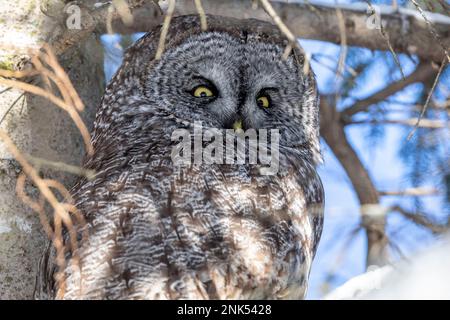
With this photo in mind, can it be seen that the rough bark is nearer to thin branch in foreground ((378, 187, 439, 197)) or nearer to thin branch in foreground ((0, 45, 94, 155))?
thin branch in foreground ((0, 45, 94, 155))

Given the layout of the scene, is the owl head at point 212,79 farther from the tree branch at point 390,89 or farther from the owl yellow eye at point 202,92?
the tree branch at point 390,89

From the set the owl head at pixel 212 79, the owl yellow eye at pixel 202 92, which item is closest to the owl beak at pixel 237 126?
the owl head at pixel 212 79

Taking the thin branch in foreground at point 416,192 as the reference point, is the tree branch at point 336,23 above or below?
above

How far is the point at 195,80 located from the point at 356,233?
131cm

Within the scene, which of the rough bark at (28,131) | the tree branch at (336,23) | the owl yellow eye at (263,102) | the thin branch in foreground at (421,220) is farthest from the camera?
the tree branch at (336,23)

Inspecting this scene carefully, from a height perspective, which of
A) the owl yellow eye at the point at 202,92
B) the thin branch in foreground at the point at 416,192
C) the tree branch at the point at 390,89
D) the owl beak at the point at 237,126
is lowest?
the thin branch in foreground at the point at 416,192

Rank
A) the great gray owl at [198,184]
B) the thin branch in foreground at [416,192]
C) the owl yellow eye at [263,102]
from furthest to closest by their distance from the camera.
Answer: the owl yellow eye at [263,102] < the thin branch in foreground at [416,192] < the great gray owl at [198,184]

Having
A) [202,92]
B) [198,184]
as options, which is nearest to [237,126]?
[202,92]

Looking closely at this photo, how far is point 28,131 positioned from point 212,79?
928 mm

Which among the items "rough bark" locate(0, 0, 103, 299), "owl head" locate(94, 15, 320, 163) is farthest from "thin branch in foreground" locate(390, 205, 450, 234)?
"rough bark" locate(0, 0, 103, 299)

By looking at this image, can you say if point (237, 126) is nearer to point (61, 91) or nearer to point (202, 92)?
point (202, 92)

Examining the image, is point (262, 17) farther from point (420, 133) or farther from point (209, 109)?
point (420, 133)

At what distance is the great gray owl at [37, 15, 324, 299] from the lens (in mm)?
2770

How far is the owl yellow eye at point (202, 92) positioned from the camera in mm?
3834
